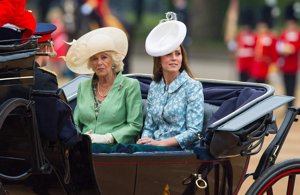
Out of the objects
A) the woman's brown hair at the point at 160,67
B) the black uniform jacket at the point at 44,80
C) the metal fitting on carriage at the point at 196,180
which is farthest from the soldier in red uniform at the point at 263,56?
the black uniform jacket at the point at 44,80

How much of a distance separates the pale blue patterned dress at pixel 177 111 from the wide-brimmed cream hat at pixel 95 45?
33 centimetres

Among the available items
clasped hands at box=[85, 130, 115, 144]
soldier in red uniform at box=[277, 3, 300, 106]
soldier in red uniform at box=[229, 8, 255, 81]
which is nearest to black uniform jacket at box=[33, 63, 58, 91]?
clasped hands at box=[85, 130, 115, 144]

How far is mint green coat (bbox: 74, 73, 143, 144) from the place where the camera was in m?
6.11

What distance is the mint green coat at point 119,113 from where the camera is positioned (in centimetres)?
611

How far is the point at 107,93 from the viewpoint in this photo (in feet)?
20.4

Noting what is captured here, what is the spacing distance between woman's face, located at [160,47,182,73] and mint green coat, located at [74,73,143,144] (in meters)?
0.21

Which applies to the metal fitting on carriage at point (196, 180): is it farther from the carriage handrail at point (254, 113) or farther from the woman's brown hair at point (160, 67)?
the woman's brown hair at point (160, 67)

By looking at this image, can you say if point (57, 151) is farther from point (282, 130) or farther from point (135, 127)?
point (282, 130)

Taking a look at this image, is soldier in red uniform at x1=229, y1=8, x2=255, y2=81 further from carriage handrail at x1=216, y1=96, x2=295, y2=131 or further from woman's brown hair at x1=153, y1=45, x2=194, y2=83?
carriage handrail at x1=216, y1=96, x2=295, y2=131

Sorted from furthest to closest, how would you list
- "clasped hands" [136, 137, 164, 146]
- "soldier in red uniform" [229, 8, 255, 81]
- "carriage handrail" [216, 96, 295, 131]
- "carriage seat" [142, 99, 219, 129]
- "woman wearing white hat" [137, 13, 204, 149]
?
"soldier in red uniform" [229, 8, 255, 81], "carriage seat" [142, 99, 219, 129], "woman wearing white hat" [137, 13, 204, 149], "clasped hands" [136, 137, 164, 146], "carriage handrail" [216, 96, 295, 131]

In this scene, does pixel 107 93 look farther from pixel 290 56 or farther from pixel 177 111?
pixel 290 56

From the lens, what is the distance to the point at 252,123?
5891mm

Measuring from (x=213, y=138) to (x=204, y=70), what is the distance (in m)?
17.5

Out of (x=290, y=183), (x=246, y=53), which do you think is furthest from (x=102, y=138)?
(x=246, y=53)
